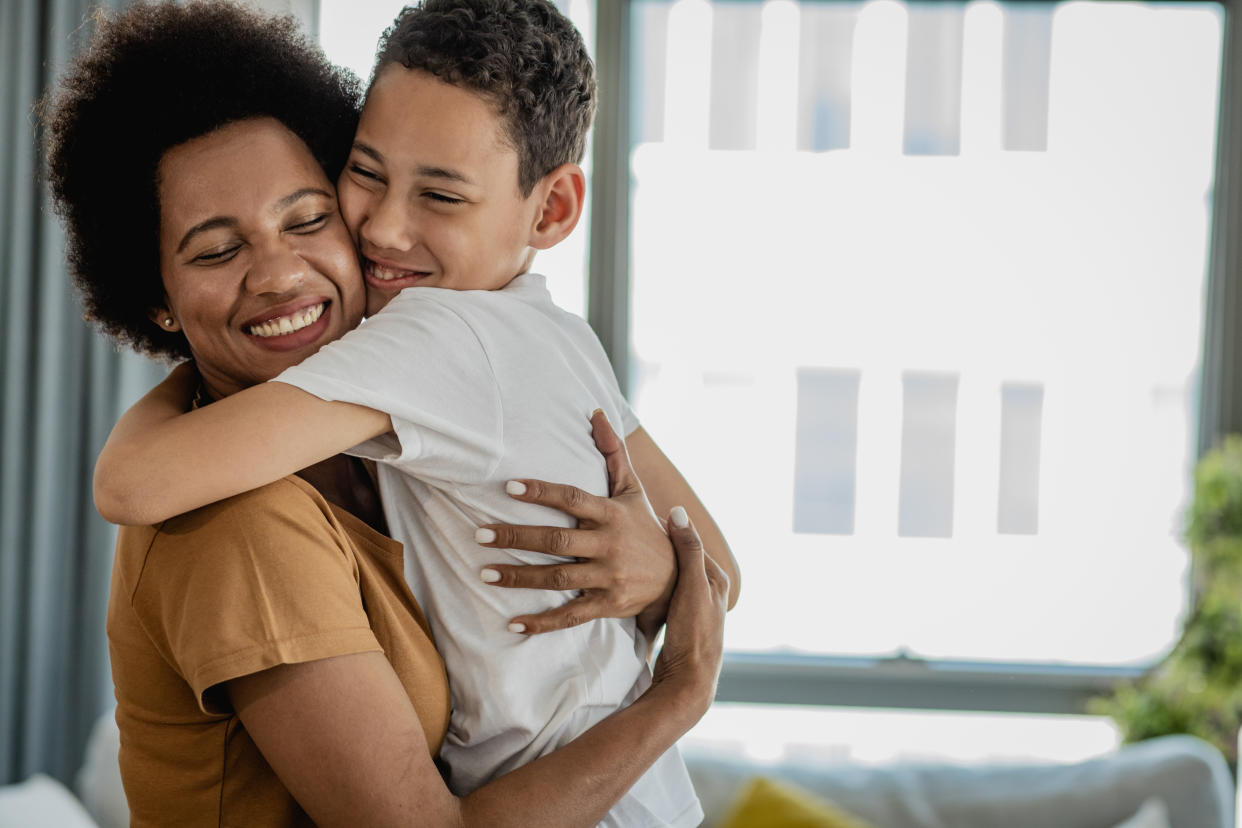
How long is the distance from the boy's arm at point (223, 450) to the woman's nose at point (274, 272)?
7.0 inches

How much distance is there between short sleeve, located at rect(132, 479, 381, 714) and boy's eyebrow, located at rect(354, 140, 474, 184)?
40cm

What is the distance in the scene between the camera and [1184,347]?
3.49 metres

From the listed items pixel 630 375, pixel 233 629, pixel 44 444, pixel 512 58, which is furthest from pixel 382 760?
pixel 630 375

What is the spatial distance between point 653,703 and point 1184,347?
309 centimetres

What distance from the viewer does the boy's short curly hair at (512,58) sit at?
3.69 ft

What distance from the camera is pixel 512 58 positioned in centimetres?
114

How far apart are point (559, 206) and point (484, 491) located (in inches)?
16.8

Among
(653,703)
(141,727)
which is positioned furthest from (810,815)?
(141,727)

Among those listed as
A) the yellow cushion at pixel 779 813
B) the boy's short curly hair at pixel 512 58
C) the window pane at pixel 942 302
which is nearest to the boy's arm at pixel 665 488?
the boy's short curly hair at pixel 512 58

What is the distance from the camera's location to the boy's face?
44.6 inches

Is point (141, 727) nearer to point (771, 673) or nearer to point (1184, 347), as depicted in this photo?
point (771, 673)

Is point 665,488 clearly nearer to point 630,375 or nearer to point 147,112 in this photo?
point 147,112

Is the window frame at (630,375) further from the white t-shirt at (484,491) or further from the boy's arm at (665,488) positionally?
the white t-shirt at (484,491)

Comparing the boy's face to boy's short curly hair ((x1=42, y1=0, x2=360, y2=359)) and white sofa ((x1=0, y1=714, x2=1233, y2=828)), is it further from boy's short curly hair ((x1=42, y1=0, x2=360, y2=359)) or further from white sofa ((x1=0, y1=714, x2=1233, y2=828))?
white sofa ((x1=0, y1=714, x2=1233, y2=828))
